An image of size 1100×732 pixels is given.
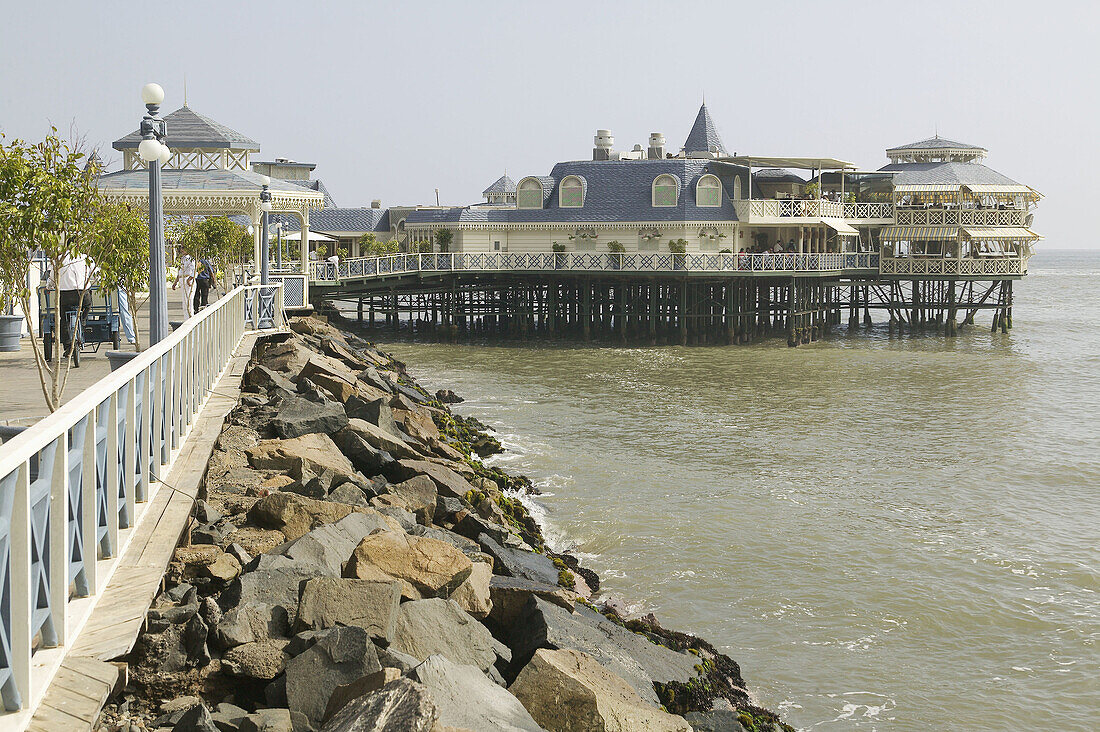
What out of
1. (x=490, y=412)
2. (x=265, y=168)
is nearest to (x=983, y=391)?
(x=490, y=412)

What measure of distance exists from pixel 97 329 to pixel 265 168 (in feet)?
184

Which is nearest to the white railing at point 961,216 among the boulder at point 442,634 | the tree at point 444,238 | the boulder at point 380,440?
the tree at point 444,238

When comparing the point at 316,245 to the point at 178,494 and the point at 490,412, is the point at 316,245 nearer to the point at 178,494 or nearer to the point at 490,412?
the point at 490,412

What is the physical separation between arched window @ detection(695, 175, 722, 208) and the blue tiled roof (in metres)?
0.22

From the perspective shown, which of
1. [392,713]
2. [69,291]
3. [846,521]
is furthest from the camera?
[69,291]

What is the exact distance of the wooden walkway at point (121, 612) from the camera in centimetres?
429

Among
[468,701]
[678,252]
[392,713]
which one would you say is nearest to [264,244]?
[468,701]

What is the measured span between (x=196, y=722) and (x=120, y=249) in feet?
37.8

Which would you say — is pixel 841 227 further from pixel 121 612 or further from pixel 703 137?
pixel 121 612

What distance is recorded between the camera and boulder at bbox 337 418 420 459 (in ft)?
41.8

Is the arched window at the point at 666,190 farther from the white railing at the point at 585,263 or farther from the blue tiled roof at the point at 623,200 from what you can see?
the white railing at the point at 585,263

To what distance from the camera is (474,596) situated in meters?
7.55

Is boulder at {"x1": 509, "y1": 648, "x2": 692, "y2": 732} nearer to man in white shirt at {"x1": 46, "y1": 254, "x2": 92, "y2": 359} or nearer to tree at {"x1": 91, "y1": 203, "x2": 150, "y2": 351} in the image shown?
tree at {"x1": 91, "y1": 203, "x2": 150, "y2": 351}

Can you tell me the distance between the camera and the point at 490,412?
2491 cm
